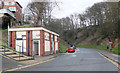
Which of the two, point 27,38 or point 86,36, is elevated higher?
point 27,38

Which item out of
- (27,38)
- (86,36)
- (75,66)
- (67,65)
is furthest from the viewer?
(86,36)

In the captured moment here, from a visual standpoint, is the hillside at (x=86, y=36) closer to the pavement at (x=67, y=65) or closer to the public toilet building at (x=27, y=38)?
the public toilet building at (x=27, y=38)

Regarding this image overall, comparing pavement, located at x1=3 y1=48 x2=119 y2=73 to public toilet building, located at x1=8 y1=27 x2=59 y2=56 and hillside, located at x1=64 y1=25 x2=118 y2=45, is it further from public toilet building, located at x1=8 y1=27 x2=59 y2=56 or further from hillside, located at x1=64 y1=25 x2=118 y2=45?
hillside, located at x1=64 y1=25 x2=118 y2=45

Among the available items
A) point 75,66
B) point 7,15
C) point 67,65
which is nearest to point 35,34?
point 67,65

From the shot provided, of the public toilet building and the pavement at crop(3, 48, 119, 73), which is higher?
the public toilet building

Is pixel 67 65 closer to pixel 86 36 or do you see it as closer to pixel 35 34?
pixel 35 34

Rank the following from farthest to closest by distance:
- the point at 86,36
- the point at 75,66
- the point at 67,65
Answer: the point at 86,36 < the point at 67,65 < the point at 75,66

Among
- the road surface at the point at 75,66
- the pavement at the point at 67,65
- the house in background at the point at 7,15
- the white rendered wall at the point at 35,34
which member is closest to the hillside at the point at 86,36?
the house in background at the point at 7,15

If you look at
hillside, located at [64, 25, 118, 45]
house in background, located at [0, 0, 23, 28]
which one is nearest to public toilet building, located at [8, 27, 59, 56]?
house in background, located at [0, 0, 23, 28]

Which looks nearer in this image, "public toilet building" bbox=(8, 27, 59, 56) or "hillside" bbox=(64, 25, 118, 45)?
"public toilet building" bbox=(8, 27, 59, 56)

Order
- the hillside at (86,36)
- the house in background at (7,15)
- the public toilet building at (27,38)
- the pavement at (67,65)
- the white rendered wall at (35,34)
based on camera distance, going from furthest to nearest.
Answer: the hillside at (86,36) → the house in background at (7,15) → the white rendered wall at (35,34) → the public toilet building at (27,38) → the pavement at (67,65)

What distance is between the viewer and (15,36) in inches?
882

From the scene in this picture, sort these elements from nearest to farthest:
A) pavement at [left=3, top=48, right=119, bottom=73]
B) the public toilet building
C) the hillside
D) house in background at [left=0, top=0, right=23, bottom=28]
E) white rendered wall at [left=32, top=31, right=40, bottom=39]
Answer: pavement at [left=3, top=48, right=119, bottom=73], the public toilet building, white rendered wall at [left=32, top=31, right=40, bottom=39], house in background at [left=0, top=0, right=23, bottom=28], the hillside

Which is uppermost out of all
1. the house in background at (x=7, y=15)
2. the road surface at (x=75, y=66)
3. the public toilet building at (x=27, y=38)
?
the house in background at (x=7, y=15)
